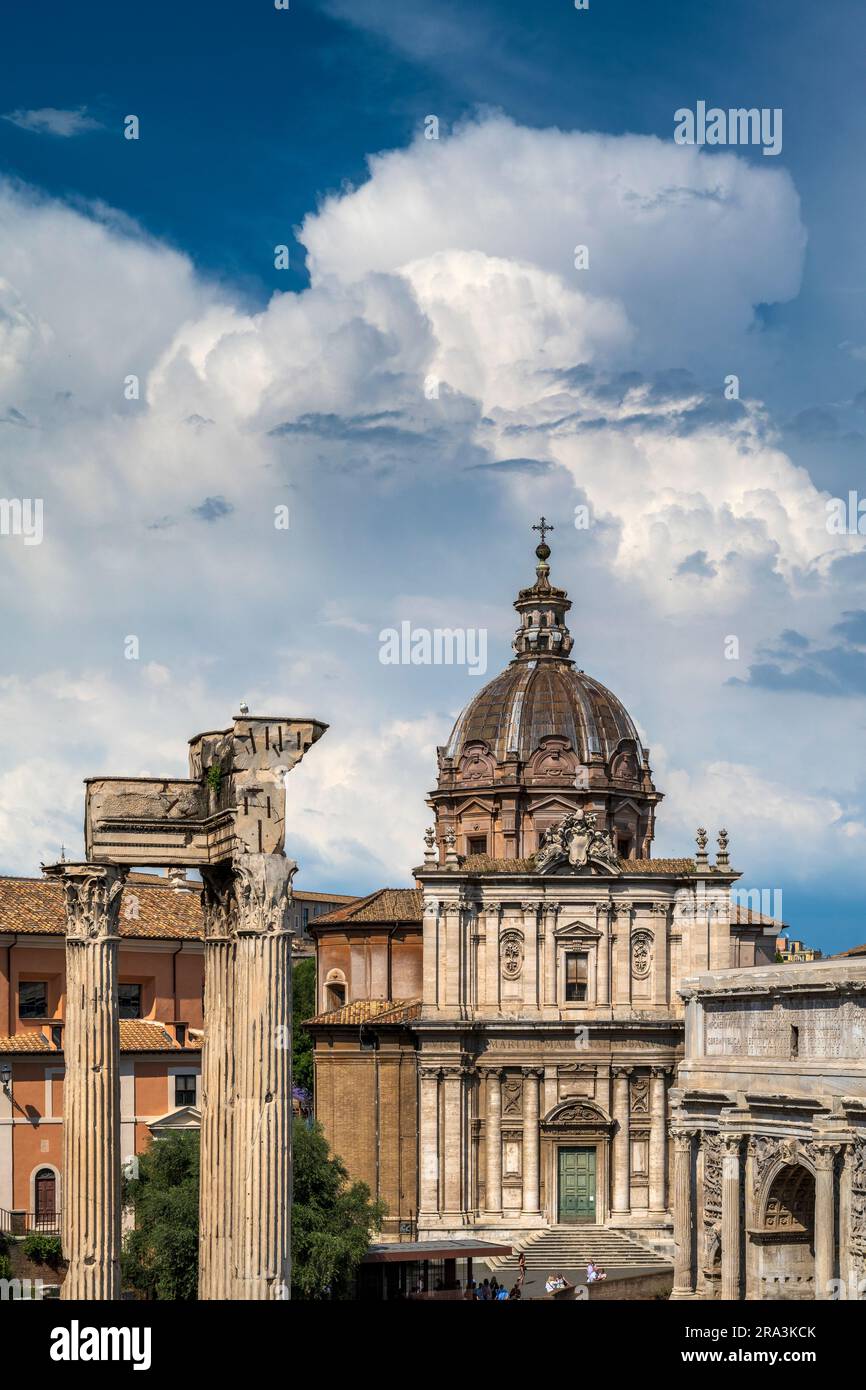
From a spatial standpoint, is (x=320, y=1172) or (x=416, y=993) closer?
(x=320, y=1172)

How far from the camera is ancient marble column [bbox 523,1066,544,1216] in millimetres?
72062

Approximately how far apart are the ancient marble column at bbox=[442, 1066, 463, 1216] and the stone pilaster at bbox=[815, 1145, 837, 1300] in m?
20.5

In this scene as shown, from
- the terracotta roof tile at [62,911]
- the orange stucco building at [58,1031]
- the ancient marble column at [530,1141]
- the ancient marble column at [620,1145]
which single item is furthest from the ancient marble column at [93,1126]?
the ancient marble column at [620,1145]

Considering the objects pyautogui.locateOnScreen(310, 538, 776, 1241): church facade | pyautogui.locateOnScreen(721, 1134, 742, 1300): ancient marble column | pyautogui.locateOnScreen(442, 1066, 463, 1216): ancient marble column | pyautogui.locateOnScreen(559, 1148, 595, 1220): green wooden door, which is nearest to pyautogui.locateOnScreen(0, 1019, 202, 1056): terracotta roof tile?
pyautogui.locateOnScreen(310, 538, 776, 1241): church facade

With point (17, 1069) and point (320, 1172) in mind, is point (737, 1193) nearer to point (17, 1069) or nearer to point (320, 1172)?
point (320, 1172)

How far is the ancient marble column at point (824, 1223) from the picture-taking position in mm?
51375

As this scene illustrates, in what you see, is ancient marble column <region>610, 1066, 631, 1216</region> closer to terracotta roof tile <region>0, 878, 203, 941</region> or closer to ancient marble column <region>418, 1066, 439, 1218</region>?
ancient marble column <region>418, 1066, 439, 1218</region>

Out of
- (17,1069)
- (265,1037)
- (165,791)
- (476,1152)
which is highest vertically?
(165,791)

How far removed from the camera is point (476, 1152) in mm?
72500

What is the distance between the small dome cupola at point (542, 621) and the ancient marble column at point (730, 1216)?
2745 cm

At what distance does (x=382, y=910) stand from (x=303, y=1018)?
22266mm
